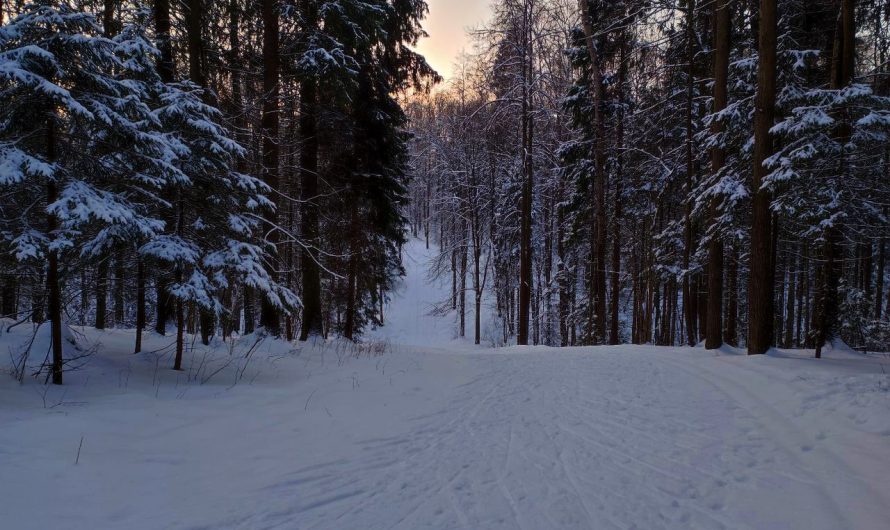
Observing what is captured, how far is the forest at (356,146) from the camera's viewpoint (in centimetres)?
498

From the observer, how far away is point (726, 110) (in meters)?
9.60

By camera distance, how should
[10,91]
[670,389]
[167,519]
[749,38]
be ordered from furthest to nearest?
[749,38] < [670,389] < [10,91] < [167,519]

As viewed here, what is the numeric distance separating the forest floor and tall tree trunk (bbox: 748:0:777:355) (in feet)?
4.99

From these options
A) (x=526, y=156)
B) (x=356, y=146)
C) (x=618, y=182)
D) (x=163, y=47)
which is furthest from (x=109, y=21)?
(x=618, y=182)

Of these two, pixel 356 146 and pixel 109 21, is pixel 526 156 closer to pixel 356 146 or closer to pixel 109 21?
pixel 356 146

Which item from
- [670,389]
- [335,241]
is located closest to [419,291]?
[335,241]

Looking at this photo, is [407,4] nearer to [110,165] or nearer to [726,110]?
[726,110]

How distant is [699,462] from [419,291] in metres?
38.7

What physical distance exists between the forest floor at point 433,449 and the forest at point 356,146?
51.9 inches

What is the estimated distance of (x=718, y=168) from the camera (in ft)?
35.2

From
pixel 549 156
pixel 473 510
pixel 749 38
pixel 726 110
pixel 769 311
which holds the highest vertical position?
pixel 749 38

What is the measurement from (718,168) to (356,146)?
10.2 m

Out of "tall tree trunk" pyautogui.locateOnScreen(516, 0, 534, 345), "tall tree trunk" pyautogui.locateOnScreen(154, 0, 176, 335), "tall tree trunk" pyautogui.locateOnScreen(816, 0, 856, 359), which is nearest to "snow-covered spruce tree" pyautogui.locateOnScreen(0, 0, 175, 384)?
"tall tree trunk" pyautogui.locateOnScreen(154, 0, 176, 335)

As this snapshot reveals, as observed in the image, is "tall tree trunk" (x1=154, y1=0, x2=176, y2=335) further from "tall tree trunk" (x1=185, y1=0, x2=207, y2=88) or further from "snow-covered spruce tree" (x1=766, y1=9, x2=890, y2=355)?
"snow-covered spruce tree" (x1=766, y1=9, x2=890, y2=355)
